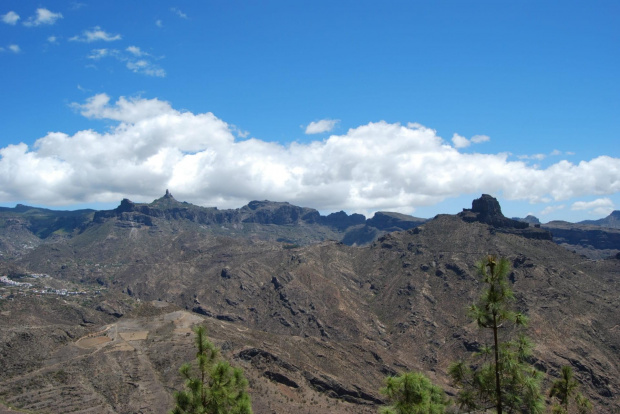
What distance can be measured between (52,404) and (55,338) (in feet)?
111

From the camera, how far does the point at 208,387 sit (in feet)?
91.7

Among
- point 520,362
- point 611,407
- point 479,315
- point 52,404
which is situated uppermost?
point 479,315

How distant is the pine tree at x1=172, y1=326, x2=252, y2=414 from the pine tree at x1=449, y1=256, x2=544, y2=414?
13665 millimetres

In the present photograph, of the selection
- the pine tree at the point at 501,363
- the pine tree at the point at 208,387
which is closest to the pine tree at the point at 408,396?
the pine tree at the point at 501,363

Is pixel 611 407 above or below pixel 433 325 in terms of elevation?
below

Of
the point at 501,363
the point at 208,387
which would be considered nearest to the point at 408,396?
the point at 501,363

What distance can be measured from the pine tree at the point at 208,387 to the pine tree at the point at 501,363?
13.7 meters

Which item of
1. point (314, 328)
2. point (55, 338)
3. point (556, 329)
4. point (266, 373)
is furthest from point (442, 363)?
point (55, 338)

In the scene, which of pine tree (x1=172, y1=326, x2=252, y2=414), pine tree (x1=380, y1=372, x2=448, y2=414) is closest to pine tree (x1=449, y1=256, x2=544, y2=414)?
pine tree (x1=380, y1=372, x2=448, y2=414)

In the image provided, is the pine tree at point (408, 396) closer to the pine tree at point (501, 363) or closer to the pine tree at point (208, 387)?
the pine tree at point (501, 363)

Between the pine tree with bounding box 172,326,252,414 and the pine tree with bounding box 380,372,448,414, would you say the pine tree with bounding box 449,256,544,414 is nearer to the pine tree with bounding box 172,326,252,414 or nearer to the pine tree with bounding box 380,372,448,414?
the pine tree with bounding box 380,372,448,414

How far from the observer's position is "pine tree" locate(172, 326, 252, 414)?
89.5ft

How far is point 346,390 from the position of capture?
12219 centimetres

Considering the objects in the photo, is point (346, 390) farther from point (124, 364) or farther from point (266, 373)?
point (124, 364)
